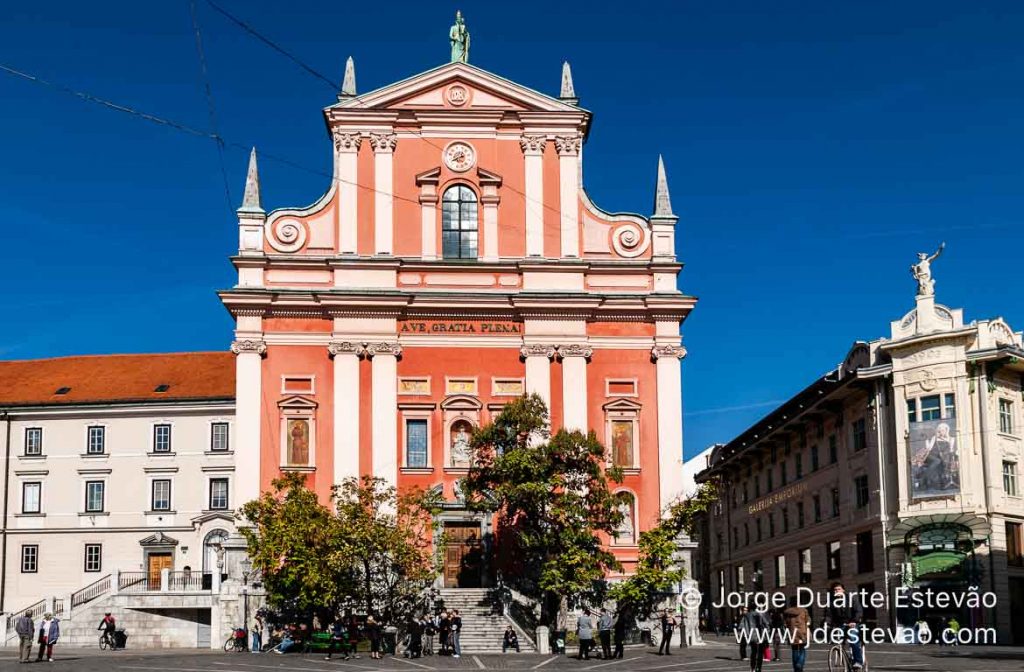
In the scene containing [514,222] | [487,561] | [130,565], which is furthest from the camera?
[130,565]

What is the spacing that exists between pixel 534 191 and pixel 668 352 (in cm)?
802

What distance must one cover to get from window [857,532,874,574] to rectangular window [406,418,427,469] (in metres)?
18.2

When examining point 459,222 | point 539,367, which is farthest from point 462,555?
point 459,222

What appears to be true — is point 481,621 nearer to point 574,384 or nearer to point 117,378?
point 574,384

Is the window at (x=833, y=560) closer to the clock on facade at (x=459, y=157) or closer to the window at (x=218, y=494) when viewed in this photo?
the clock on facade at (x=459, y=157)

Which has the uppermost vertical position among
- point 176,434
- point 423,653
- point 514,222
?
point 514,222

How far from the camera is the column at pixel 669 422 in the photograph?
1976 inches

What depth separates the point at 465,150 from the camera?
53.1 metres

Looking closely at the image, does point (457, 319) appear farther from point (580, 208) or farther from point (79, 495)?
point (79, 495)

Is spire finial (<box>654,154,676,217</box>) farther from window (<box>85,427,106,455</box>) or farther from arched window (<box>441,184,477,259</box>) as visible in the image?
window (<box>85,427,106,455</box>)

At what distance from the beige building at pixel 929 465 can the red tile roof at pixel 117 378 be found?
94.6 ft

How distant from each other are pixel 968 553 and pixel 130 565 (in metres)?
36.4

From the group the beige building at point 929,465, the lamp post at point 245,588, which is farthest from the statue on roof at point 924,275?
the lamp post at point 245,588

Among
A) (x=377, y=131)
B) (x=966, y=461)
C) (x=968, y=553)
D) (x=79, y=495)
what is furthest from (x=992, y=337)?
(x=79, y=495)
